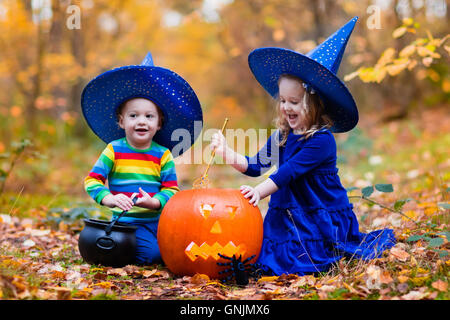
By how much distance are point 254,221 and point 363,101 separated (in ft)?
32.3

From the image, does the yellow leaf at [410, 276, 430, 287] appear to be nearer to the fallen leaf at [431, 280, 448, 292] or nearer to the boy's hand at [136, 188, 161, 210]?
the fallen leaf at [431, 280, 448, 292]

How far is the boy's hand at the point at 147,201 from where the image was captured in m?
2.79

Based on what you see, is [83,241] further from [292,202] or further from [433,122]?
[433,122]

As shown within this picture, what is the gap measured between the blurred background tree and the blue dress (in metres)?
3.74

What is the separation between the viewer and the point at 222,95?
1516 centimetres

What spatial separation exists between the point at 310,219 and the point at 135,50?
908 cm

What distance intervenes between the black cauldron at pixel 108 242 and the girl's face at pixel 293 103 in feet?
4.01

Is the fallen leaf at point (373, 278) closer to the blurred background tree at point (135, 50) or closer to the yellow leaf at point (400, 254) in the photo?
the yellow leaf at point (400, 254)

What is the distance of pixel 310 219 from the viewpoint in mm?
2770

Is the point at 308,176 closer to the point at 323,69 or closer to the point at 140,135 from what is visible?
the point at 323,69

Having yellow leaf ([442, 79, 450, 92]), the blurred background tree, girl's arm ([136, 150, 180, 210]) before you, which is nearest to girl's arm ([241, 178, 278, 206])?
girl's arm ([136, 150, 180, 210])

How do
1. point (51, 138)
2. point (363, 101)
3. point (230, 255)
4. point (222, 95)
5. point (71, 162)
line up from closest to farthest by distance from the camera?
point (230, 255)
point (71, 162)
point (51, 138)
point (363, 101)
point (222, 95)

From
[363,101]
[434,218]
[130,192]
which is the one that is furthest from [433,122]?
[130,192]
